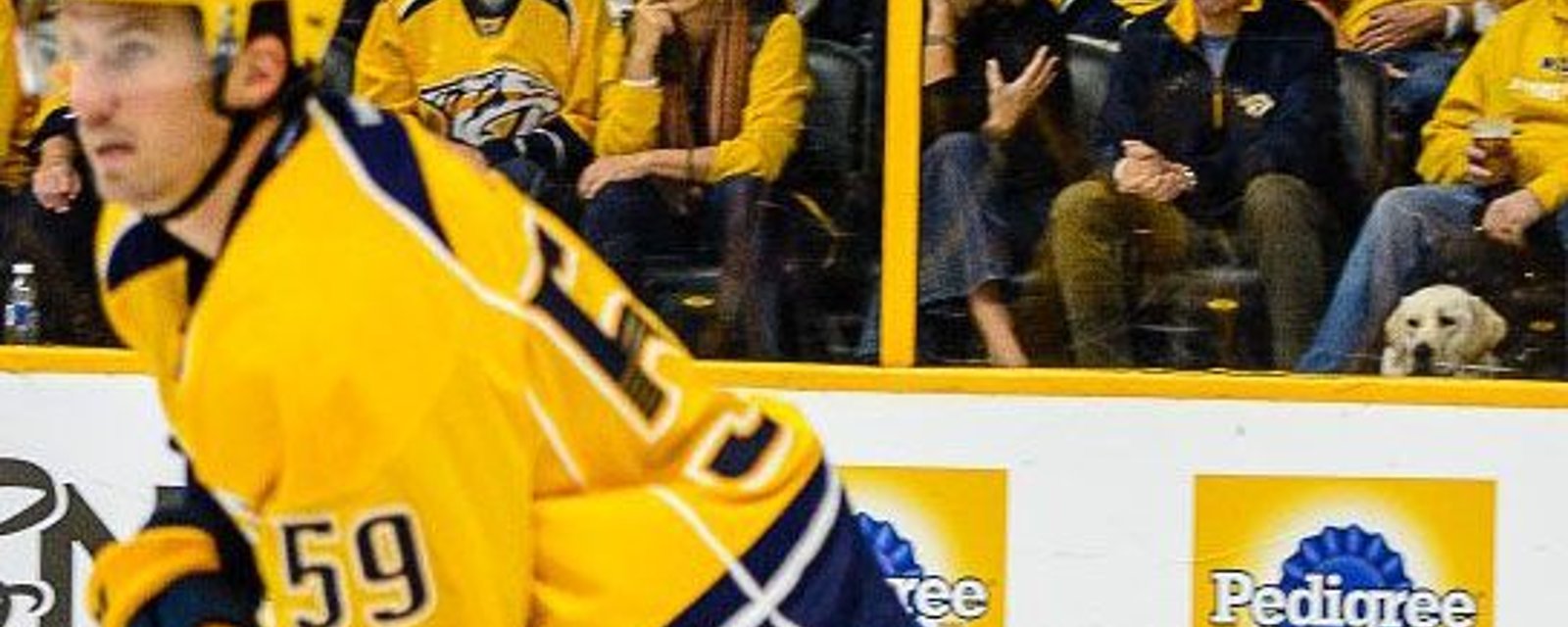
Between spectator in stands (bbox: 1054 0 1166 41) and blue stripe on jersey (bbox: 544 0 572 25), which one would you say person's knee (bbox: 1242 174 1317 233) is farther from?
blue stripe on jersey (bbox: 544 0 572 25)

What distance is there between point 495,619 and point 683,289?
2722 millimetres

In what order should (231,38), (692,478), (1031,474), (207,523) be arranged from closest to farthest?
(231,38), (692,478), (207,523), (1031,474)

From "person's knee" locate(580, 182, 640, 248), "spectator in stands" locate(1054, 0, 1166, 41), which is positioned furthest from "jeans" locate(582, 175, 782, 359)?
"spectator in stands" locate(1054, 0, 1166, 41)

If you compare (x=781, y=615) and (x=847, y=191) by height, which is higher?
(x=847, y=191)

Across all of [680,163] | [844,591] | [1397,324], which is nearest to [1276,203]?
[1397,324]

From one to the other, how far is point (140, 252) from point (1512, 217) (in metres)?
2.94

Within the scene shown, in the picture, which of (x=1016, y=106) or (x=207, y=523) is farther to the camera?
(x=1016, y=106)

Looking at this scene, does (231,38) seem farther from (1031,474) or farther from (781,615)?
(1031,474)

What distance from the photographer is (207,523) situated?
3.23 m

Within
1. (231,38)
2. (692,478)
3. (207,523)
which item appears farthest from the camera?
(207,523)

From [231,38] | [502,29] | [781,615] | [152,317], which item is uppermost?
[502,29]

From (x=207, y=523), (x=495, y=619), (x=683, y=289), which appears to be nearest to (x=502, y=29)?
(x=683, y=289)

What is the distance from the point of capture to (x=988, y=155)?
5484 mm

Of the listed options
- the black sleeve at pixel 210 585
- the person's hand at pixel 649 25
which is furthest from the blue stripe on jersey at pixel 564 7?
the black sleeve at pixel 210 585
